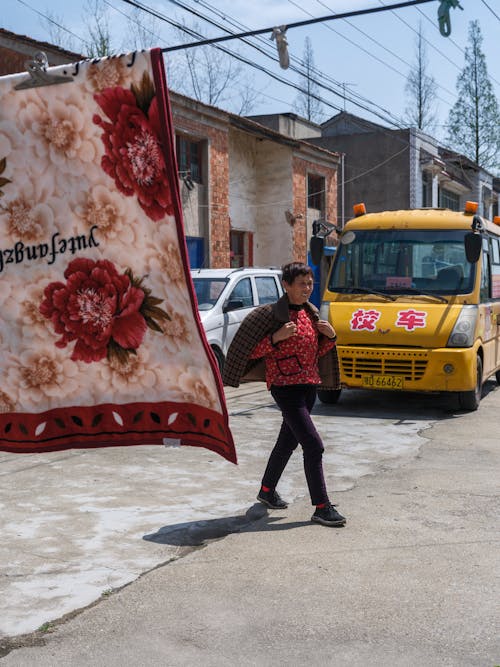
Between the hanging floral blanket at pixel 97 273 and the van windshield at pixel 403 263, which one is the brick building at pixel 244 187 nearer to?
the van windshield at pixel 403 263

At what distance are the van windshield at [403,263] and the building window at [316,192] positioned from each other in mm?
19810

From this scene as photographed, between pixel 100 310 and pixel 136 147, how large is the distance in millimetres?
650

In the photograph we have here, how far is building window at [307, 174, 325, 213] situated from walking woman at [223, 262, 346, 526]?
2607cm

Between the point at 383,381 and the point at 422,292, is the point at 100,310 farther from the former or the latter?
the point at 422,292

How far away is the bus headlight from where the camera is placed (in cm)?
Answer: 1072

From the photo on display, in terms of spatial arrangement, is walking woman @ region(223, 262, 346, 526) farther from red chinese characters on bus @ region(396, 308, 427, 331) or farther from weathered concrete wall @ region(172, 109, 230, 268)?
weathered concrete wall @ region(172, 109, 230, 268)

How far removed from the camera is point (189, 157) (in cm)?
2428

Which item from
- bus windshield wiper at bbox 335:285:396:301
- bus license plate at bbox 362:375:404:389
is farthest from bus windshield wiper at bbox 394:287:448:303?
bus license plate at bbox 362:375:404:389

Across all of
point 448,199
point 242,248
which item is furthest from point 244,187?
point 448,199

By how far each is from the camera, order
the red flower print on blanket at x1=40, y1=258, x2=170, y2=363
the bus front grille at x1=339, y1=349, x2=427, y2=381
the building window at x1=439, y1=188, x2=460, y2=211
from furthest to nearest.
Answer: the building window at x1=439, y1=188, x2=460, y2=211 < the bus front grille at x1=339, y1=349, x2=427, y2=381 < the red flower print on blanket at x1=40, y1=258, x2=170, y2=363

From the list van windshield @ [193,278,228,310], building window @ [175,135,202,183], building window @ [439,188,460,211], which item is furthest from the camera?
building window @ [439,188,460,211]

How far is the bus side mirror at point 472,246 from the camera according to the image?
1109 cm

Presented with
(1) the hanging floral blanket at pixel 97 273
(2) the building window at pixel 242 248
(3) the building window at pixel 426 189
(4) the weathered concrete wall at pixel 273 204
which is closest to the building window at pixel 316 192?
(4) the weathered concrete wall at pixel 273 204

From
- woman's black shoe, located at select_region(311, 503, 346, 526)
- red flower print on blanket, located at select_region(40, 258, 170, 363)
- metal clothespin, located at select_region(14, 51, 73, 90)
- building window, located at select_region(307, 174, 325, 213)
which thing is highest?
building window, located at select_region(307, 174, 325, 213)
